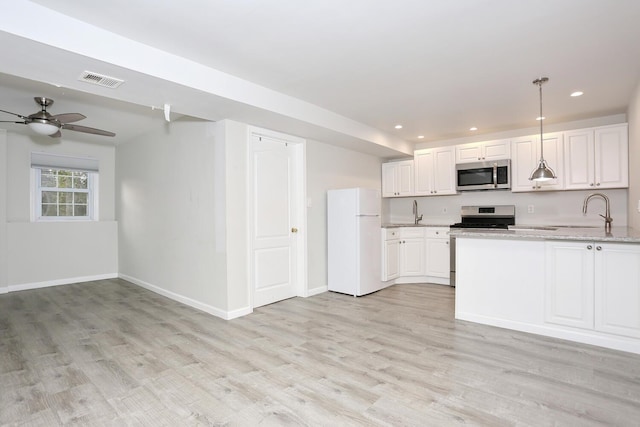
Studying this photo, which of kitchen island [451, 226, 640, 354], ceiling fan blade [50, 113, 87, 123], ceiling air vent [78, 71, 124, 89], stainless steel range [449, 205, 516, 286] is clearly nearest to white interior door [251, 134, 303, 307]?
ceiling air vent [78, 71, 124, 89]

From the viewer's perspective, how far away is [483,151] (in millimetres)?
5266

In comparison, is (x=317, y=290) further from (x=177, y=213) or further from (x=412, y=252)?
(x=177, y=213)

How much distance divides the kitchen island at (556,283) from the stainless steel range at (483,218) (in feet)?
6.01

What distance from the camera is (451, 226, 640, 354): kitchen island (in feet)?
9.04

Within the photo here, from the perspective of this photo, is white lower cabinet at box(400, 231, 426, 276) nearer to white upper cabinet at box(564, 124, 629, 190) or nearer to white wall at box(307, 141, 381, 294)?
white wall at box(307, 141, 381, 294)

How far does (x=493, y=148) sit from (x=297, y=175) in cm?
312

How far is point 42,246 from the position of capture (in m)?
5.44

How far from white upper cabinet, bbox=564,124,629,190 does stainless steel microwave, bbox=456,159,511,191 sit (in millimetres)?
753

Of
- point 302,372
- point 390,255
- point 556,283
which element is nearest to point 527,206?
point 390,255

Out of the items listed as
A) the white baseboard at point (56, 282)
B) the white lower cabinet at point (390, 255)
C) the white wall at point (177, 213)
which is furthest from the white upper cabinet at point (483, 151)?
the white baseboard at point (56, 282)

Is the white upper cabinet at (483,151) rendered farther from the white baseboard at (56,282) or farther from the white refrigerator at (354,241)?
the white baseboard at (56,282)

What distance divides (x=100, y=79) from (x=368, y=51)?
214 cm

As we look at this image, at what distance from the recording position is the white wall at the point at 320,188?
4.80m

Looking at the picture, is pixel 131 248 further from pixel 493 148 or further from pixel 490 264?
pixel 493 148
